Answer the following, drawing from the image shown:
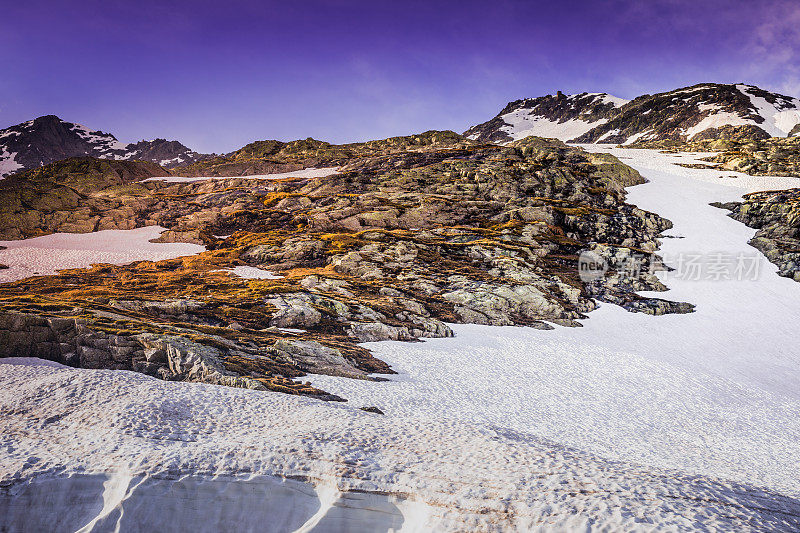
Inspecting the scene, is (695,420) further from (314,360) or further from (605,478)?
(314,360)

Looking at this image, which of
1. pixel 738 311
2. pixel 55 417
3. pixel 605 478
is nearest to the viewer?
pixel 605 478

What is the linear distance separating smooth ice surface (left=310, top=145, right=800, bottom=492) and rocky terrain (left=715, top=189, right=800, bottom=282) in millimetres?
3107

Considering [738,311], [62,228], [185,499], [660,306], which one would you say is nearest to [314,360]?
[185,499]

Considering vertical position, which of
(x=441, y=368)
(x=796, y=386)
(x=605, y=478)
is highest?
(x=605, y=478)

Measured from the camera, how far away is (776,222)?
46.2 metres

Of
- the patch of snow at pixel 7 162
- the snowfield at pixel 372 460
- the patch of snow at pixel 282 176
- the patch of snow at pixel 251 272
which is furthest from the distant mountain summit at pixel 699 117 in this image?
the patch of snow at pixel 7 162

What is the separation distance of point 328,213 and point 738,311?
153 ft

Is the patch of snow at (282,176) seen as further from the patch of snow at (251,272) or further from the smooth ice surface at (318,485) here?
the smooth ice surface at (318,485)

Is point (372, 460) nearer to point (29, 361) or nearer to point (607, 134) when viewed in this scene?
point (29, 361)

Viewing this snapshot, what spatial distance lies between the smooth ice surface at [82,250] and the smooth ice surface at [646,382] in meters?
35.5

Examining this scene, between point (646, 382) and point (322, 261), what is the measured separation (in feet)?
97.3

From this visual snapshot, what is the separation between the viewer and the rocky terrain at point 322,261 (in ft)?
47.8

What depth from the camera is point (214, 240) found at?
4894 cm

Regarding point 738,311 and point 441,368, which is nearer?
point 441,368
